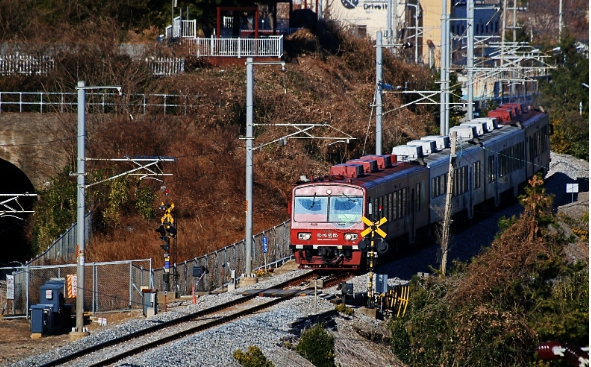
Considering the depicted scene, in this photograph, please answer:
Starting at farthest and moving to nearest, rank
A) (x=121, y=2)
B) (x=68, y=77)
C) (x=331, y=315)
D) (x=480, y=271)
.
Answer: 1. (x=121, y=2)
2. (x=68, y=77)
3. (x=480, y=271)
4. (x=331, y=315)

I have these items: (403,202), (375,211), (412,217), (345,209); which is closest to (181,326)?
(345,209)

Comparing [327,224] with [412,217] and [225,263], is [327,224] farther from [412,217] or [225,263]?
[225,263]

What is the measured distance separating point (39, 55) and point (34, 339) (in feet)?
78.9

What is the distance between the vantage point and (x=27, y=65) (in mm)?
47594

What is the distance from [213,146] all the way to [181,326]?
21.3 metres

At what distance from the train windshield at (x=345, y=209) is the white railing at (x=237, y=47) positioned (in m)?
23.3

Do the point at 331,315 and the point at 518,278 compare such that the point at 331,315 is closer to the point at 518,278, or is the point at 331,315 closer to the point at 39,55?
the point at 518,278

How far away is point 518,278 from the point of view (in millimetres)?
26672

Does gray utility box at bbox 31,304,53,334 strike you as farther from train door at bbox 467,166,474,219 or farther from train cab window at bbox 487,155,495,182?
train cab window at bbox 487,155,495,182

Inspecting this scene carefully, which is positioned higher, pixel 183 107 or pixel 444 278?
pixel 183 107

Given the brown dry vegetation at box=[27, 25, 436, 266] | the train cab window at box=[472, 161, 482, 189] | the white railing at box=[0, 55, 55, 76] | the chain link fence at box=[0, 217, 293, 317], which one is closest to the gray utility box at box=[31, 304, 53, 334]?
the chain link fence at box=[0, 217, 293, 317]

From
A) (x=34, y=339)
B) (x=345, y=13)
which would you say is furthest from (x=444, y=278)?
(x=345, y=13)

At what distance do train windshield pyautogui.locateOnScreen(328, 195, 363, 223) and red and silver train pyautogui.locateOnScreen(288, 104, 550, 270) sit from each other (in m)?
0.01

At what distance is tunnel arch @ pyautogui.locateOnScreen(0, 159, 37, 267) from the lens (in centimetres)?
4278
